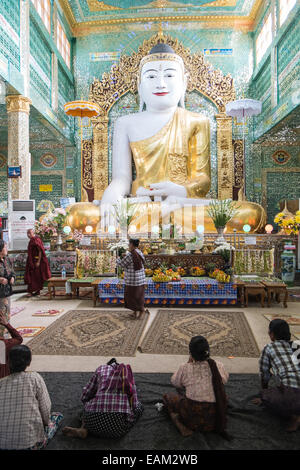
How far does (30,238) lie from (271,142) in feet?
22.8

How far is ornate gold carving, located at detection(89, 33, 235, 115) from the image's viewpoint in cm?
1009

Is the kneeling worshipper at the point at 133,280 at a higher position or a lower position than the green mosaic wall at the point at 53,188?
lower

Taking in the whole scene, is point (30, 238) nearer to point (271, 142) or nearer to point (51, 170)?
point (51, 170)

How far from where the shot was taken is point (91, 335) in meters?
3.95

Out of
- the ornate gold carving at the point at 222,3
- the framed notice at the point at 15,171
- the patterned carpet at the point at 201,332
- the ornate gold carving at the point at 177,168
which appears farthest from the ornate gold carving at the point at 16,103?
the ornate gold carving at the point at 222,3

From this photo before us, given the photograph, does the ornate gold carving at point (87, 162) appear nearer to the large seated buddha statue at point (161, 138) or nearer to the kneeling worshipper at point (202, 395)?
the large seated buddha statue at point (161, 138)

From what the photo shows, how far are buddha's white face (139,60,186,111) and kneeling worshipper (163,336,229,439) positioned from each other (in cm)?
832

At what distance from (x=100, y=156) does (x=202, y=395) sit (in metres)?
9.04

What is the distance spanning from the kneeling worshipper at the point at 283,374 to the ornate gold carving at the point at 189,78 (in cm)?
895

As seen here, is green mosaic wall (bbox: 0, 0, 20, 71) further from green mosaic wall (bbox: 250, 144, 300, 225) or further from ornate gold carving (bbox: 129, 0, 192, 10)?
green mosaic wall (bbox: 250, 144, 300, 225)

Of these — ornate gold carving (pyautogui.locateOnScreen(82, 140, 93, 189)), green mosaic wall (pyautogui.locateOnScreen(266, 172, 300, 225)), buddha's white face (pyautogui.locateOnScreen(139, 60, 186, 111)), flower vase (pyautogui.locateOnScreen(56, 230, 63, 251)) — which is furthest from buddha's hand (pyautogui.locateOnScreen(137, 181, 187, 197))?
green mosaic wall (pyautogui.locateOnScreen(266, 172, 300, 225))

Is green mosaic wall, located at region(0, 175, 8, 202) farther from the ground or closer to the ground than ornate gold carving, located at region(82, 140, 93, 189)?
closer to the ground

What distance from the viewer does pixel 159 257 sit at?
239 inches

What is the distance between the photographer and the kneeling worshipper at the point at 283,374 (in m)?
2.09
